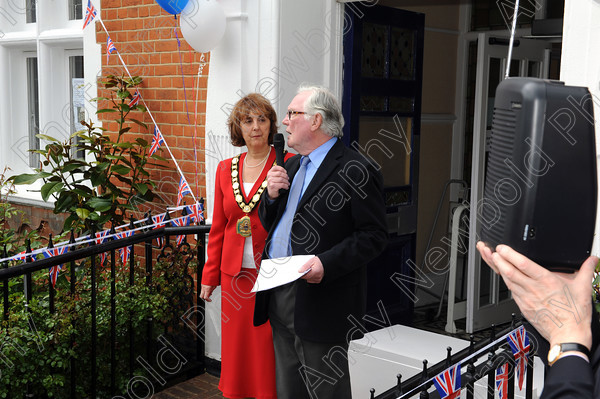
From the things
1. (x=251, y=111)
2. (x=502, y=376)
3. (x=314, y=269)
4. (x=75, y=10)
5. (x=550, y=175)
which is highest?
(x=75, y=10)

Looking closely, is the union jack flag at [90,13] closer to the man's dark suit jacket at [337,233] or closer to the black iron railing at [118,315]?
the black iron railing at [118,315]

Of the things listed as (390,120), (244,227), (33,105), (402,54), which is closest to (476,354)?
(244,227)

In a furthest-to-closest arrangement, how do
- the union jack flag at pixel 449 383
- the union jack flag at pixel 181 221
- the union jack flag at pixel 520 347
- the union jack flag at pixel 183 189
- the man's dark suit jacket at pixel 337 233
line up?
the union jack flag at pixel 183 189 < the union jack flag at pixel 181 221 < the man's dark suit jacket at pixel 337 233 < the union jack flag at pixel 520 347 < the union jack flag at pixel 449 383

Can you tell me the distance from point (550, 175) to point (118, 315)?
334 cm

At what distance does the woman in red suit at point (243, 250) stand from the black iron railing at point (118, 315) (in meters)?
0.72

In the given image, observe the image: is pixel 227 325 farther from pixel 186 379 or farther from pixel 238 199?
pixel 186 379

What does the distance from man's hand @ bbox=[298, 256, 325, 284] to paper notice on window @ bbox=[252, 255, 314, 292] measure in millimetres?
19

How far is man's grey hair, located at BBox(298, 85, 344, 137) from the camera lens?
9.91 ft

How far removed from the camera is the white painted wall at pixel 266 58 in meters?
4.43

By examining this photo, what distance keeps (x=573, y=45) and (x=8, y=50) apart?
6213 mm

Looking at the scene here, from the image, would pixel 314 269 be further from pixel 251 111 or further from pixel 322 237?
pixel 251 111

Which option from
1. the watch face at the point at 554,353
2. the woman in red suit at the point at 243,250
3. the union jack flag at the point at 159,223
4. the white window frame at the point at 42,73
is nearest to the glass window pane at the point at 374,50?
the woman in red suit at the point at 243,250

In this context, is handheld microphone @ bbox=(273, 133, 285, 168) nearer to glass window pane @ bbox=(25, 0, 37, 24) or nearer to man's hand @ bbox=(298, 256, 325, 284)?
man's hand @ bbox=(298, 256, 325, 284)

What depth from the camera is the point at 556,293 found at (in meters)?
1.38
